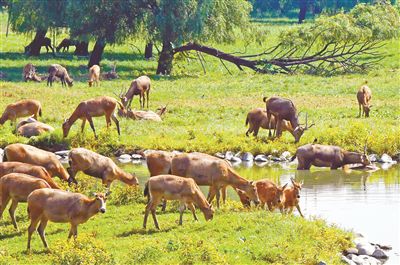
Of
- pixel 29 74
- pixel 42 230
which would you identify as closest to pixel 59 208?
pixel 42 230

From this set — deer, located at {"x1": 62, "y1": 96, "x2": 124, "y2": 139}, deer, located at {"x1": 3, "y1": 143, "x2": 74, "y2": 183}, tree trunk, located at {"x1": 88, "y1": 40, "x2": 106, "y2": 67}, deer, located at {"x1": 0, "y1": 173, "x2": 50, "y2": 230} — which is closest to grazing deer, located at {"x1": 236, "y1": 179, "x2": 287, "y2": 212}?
deer, located at {"x1": 3, "y1": 143, "x2": 74, "y2": 183}

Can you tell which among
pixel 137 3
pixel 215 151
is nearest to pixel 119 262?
pixel 215 151

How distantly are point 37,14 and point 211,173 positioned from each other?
98.2 ft

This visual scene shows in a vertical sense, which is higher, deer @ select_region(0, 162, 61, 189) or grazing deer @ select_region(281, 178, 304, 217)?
deer @ select_region(0, 162, 61, 189)

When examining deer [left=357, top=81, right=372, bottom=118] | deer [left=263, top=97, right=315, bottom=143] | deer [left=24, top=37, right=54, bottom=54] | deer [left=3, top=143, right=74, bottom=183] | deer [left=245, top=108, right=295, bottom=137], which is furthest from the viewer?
deer [left=24, top=37, right=54, bottom=54]

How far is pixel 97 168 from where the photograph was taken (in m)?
Answer: 22.7

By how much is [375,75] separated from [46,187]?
1236 inches

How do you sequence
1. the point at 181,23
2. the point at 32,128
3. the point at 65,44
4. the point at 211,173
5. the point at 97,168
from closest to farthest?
the point at 211,173 → the point at 97,168 → the point at 32,128 → the point at 181,23 → the point at 65,44

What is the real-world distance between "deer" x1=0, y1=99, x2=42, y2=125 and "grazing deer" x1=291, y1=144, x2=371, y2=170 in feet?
28.1

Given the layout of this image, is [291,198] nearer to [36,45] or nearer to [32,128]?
[32,128]

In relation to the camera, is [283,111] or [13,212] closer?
[13,212]

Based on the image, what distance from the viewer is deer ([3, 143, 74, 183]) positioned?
22375 mm

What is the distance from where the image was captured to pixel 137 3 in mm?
48219

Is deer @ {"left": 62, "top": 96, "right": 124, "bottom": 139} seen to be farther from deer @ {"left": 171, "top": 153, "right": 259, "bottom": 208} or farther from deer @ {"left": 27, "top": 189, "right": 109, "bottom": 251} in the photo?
deer @ {"left": 27, "top": 189, "right": 109, "bottom": 251}
